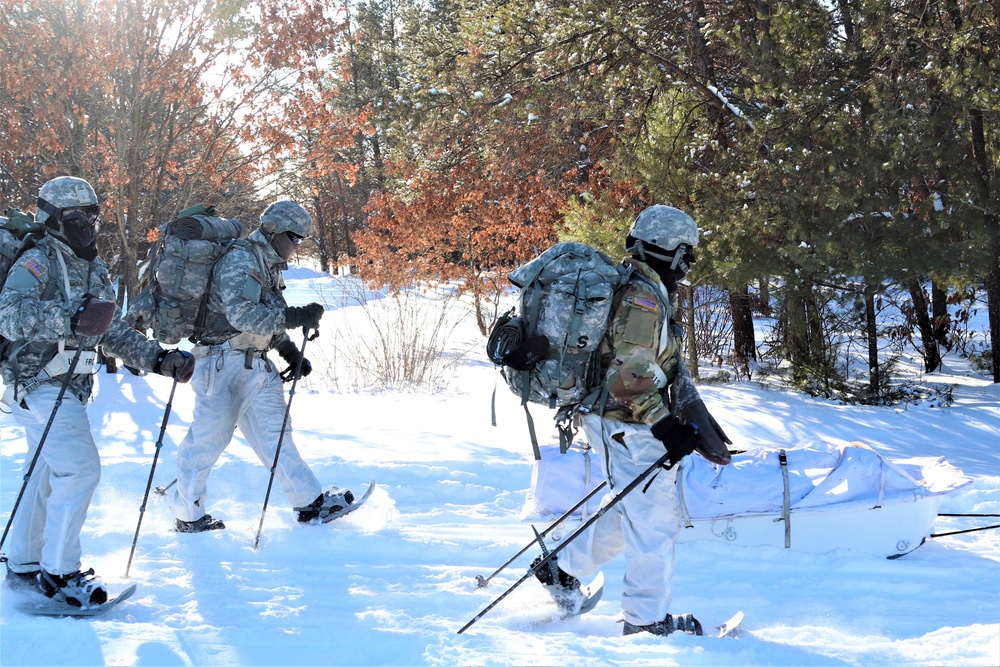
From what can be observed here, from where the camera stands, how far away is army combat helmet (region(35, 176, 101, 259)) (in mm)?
4188

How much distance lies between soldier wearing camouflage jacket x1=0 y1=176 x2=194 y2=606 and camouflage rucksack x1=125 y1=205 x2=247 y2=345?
0.87 metres

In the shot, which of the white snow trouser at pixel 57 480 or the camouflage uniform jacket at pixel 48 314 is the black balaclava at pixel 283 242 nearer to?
the camouflage uniform jacket at pixel 48 314

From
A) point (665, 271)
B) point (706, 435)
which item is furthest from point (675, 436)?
point (665, 271)

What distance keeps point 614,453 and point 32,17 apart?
31.6 feet

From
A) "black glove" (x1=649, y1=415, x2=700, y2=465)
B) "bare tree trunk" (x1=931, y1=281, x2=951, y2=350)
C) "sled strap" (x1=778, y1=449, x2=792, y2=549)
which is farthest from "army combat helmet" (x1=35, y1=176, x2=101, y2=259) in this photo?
"bare tree trunk" (x1=931, y1=281, x2=951, y2=350)

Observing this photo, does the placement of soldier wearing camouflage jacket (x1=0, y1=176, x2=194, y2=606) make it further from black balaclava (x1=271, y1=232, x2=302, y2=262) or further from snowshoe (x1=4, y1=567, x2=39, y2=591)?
black balaclava (x1=271, y1=232, x2=302, y2=262)

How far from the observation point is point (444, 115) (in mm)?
13398

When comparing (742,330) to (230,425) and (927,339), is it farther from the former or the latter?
(230,425)

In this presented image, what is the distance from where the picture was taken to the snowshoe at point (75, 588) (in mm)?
4070

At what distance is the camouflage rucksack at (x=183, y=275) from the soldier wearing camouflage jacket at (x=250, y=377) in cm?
7

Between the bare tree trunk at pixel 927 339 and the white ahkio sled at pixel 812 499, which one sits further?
the bare tree trunk at pixel 927 339

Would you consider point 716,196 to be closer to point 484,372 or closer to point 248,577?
point 484,372

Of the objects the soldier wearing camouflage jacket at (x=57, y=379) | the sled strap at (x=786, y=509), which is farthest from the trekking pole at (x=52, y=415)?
the sled strap at (x=786, y=509)

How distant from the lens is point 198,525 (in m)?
5.45
